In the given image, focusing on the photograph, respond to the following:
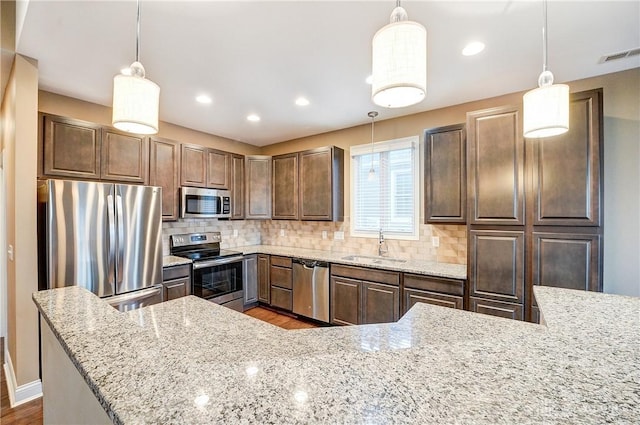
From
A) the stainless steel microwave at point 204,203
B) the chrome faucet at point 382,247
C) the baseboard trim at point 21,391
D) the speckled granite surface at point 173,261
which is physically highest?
the stainless steel microwave at point 204,203

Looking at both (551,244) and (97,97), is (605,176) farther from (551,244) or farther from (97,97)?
(97,97)

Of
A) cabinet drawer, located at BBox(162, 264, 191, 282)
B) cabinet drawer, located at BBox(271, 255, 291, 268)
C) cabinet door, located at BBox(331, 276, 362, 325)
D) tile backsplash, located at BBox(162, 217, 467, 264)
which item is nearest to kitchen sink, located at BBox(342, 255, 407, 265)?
tile backsplash, located at BBox(162, 217, 467, 264)

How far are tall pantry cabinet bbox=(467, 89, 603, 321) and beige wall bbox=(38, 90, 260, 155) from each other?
364 centimetres

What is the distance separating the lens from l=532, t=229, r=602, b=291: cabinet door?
6.98 feet

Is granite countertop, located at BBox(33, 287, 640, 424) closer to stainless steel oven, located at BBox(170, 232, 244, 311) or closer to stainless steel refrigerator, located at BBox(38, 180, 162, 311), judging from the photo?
stainless steel refrigerator, located at BBox(38, 180, 162, 311)

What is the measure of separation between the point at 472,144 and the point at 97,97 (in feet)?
12.9

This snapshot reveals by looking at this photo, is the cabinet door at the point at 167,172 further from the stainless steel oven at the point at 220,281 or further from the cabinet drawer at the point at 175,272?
the stainless steel oven at the point at 220,281

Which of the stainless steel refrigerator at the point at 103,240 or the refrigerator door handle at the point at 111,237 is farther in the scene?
the refrigerator door handle at the point at 111,237

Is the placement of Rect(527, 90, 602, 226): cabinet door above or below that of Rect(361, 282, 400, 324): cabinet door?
above

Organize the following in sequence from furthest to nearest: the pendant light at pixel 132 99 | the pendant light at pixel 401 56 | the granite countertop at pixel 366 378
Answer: the pendant light at pixel 132 99
the pendant light at pixel 401 56
the granite countertop at pixel 366 378

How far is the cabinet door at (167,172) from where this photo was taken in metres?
3.38

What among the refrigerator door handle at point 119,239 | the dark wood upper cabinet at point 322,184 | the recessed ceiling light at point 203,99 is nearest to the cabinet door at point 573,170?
the dark wood upper cabinet at point 322,184

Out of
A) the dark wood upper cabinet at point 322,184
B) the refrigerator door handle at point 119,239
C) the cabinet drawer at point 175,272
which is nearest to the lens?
the refrigerator door handle at point 119,239

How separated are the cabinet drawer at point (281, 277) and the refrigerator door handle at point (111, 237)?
2.01 m
